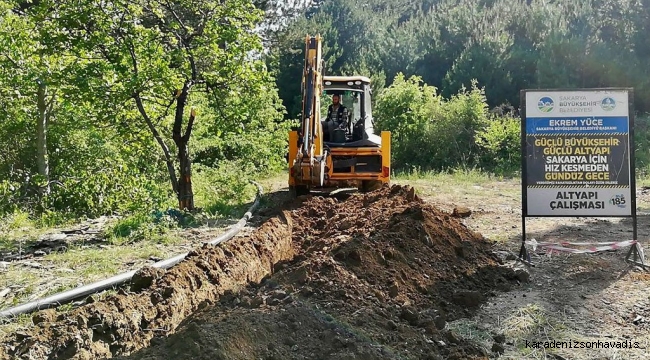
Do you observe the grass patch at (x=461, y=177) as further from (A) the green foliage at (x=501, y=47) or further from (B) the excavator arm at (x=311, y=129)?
(A) the green foliage at (x=501, y=47)

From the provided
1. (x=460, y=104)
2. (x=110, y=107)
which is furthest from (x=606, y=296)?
(x=460, y=104)

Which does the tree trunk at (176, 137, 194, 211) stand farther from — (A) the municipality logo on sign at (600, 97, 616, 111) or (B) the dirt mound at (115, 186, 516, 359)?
(A) the municipality logo on sign at (600, 97, 616, 111)

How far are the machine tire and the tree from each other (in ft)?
9.58

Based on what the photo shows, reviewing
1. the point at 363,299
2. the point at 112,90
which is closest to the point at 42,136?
the point at 112,90

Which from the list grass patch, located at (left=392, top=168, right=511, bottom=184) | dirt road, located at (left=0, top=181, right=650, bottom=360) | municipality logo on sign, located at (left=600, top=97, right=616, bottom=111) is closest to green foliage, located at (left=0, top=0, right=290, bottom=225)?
dirt road, located at (left=0, top=181, right=650, bottom=360)

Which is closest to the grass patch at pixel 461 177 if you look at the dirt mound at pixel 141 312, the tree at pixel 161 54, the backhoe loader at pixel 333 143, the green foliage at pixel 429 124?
the green foliage at pixel 429 124

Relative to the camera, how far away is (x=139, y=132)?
13453 mm

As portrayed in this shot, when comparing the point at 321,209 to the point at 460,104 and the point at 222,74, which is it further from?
the point at 460,104

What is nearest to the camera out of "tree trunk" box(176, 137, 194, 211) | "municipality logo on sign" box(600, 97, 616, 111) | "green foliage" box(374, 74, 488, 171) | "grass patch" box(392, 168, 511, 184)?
"municipality logo on sign" box(600, 97, 616, 111)

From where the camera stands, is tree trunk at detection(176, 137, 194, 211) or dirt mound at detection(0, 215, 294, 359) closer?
dirt mound at detection(0, 215, 294, 359)

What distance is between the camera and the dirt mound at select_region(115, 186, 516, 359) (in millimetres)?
4410

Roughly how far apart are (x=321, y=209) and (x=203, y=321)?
6.81 m

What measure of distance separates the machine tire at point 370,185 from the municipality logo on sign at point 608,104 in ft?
19.6

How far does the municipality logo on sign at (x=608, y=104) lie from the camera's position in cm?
807
